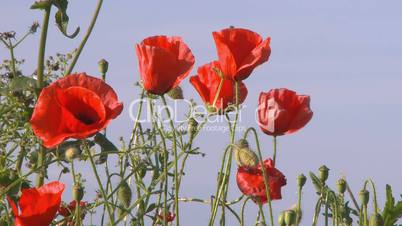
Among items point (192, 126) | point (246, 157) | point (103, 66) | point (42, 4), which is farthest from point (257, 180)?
point (42, 4)

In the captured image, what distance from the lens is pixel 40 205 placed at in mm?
1509

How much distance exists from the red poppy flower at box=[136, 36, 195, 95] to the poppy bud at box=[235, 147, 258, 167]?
7.7 inches

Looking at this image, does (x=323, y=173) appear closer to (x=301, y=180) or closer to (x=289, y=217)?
(x=301, y=180)

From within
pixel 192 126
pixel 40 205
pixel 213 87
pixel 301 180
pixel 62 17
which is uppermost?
pixel 62 17

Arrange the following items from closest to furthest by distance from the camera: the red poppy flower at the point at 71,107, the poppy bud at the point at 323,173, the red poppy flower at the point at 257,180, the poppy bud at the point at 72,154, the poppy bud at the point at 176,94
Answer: the red poppy flower at the point at 71,107
the poppy bud at the point at 72,154
the red poppy flower at the point at 257,180
the poppy bud at the point at 323,173
the poppy bud at the point at 176,94

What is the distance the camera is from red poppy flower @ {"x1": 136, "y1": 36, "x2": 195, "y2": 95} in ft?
5.63

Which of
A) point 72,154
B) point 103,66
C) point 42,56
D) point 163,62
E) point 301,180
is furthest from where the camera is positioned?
point 103,66

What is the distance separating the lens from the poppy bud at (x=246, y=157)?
1.68 meters

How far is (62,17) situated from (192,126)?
0.40m

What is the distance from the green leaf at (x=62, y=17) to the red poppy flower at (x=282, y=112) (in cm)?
47

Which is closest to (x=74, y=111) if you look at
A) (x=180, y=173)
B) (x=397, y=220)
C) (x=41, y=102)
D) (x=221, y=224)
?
(x=41, y=102)

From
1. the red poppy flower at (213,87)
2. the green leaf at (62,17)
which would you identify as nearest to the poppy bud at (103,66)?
the green leaf at (62,17)

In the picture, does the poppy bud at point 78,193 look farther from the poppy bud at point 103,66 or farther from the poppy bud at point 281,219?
the poppy bud at point 103,66

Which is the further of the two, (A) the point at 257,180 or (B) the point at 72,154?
(A) the point at 257,180
